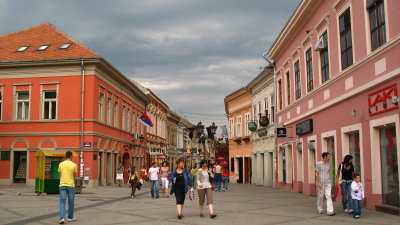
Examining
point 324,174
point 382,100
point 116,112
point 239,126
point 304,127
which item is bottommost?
point 324,174

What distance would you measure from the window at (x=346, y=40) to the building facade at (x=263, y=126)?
596 inches

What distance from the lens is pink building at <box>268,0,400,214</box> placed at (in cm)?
1280

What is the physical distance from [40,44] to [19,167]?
8783 millimetres

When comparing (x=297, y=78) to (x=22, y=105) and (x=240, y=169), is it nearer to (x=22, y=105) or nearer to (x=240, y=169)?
(x=22, y=105)

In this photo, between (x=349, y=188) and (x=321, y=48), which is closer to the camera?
(x=349, y=188)

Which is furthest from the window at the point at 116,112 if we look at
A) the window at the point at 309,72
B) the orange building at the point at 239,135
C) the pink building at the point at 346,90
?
the window at the point at 309,72

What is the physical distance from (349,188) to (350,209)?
2.26 feet

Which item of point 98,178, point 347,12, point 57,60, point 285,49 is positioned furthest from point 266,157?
point 347,12

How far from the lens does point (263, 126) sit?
34438 mm

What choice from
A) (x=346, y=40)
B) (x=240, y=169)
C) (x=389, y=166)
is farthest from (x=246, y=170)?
(x=389, y=166)

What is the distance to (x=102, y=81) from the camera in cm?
3142

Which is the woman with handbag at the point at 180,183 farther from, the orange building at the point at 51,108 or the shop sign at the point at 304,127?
the orange building at the point at 51,108

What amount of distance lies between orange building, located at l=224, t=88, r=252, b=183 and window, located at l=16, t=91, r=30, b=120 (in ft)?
62.5

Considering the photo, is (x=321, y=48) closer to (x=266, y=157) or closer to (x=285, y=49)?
(x=285, y=49)
